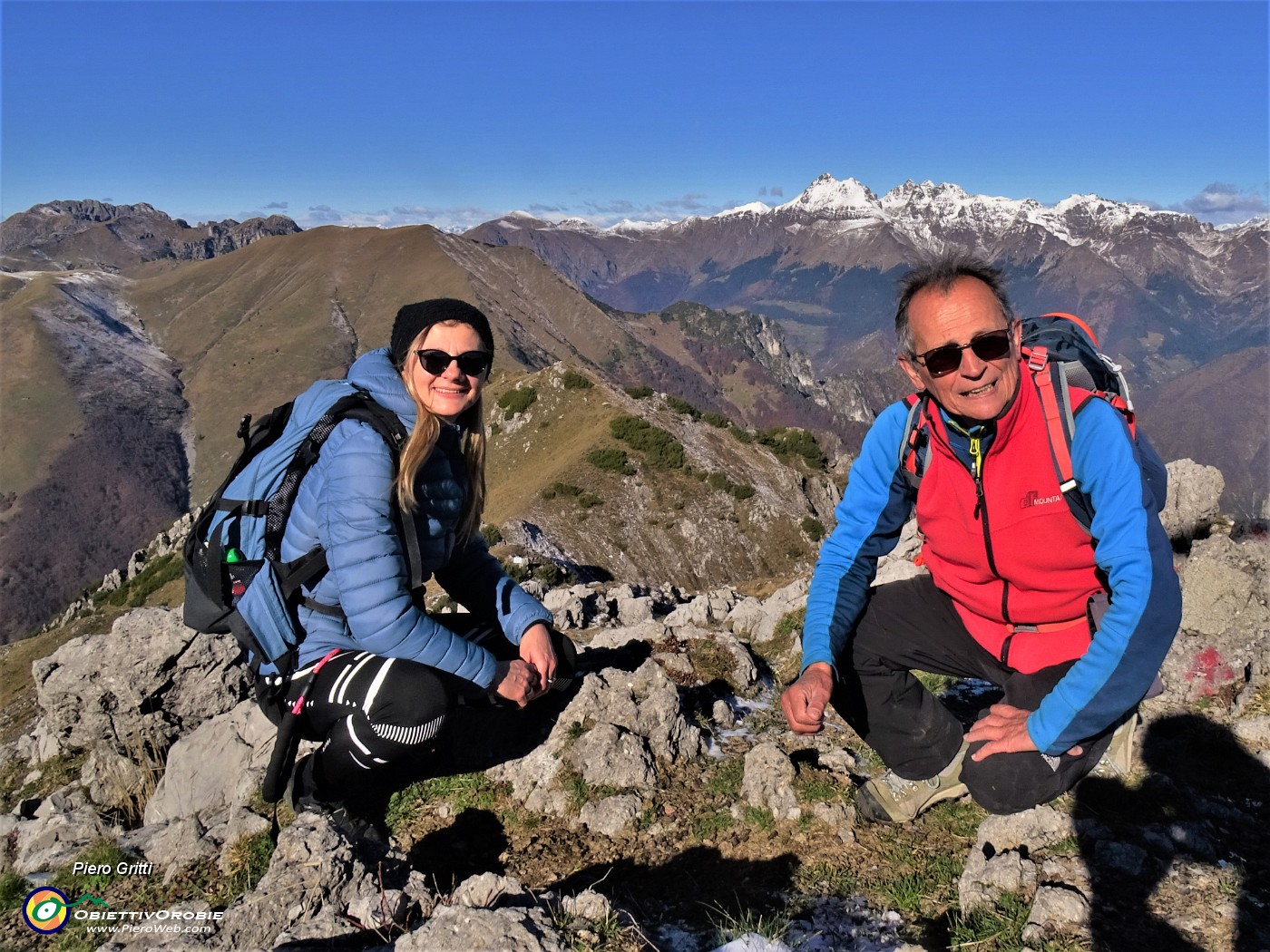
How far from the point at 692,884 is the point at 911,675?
1.99 m

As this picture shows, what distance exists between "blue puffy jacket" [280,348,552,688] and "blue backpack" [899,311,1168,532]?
3.66 meters

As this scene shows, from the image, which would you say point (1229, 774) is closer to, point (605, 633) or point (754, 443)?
point (605, 633)

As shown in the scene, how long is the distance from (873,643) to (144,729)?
21.9 feet

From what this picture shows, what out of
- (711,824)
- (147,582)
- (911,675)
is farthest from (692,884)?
(147,582)

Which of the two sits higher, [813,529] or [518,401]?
[518,401]

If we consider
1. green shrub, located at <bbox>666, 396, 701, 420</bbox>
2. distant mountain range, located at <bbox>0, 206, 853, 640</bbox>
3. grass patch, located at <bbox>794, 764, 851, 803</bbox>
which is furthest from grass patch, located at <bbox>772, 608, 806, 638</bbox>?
green shrub, located at <bbox>666, 396, 701, 420</bbox>

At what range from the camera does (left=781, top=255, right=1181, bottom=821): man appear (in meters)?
3.94

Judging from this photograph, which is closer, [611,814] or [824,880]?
[824,880]

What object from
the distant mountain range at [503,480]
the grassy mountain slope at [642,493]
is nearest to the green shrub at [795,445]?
the distant mountain range at [503,480]

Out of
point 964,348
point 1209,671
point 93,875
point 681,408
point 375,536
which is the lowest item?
point 93,875

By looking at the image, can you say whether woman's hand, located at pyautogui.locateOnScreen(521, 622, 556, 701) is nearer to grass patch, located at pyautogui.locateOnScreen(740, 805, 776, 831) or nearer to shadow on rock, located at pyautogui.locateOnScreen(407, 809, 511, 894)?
shadow on rock, located at pyautogui.locateOnScreen(407, 809, 511, 894)

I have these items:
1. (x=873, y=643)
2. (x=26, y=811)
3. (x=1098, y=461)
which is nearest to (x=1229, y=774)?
(x=873, y=643)

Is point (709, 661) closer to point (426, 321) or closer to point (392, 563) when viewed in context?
point (392, 563)

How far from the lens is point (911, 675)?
5.16 m
